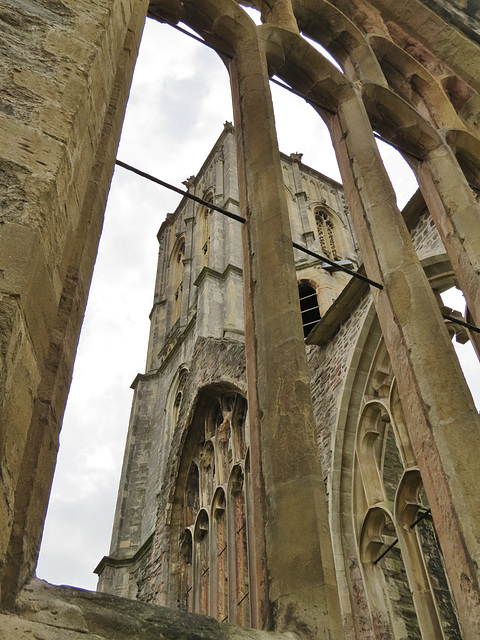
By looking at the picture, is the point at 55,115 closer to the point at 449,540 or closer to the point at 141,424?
the point at 449,540

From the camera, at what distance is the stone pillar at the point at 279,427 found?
6.21 ft

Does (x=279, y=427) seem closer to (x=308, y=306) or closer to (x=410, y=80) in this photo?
(x=410, y=80)

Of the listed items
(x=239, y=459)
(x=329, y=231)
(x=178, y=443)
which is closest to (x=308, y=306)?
(x=178, y=443)

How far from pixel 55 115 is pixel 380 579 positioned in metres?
5.34

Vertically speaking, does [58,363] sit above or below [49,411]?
above

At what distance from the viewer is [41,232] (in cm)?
162

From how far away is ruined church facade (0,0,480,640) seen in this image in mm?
1761

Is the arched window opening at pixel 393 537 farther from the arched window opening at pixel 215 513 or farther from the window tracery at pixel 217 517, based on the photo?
the window tracery at pixel 217 517

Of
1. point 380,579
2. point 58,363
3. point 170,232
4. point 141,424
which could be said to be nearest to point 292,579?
point 58,363

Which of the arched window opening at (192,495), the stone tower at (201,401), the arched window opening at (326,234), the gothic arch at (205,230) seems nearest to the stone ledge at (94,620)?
the stone tower at (201,401)

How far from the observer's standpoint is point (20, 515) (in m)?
1.65

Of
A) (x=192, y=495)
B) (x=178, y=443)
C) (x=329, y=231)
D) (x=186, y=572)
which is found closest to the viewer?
(x=186, y=572)

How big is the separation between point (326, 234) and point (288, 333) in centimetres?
1931

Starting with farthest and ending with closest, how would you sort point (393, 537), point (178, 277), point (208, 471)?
point (178, 277) → point (208, 471) → point (393, 537)
